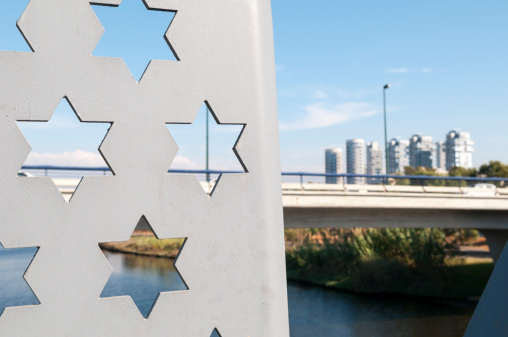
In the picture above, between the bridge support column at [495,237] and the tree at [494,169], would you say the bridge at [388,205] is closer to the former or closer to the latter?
the bridge support column at [495,237]

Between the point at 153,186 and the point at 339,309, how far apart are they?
21892 millimetres

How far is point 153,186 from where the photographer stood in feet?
4.36

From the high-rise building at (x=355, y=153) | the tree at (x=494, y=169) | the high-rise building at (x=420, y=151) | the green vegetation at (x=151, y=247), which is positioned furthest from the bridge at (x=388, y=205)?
the high-rise building at (x=355, y=153)

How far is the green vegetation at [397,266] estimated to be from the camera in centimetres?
2395

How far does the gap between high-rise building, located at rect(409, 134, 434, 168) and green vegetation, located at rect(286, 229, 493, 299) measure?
288ft

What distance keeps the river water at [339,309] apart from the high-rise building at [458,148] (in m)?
94.7

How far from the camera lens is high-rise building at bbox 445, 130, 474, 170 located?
11121cm

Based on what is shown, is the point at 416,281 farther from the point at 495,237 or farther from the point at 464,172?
the point at 464,172

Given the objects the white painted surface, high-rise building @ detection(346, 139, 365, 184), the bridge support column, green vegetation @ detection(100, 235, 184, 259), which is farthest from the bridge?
Result: high-rise building @ detection(346, 139, 365, 184)

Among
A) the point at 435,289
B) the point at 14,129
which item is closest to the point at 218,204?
the point at 14,129

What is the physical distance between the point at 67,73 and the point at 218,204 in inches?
20.6

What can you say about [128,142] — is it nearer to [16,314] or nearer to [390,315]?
[16,314]

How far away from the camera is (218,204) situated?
1392mm

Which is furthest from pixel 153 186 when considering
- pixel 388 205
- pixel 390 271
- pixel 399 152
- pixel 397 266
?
pixel 399 152
